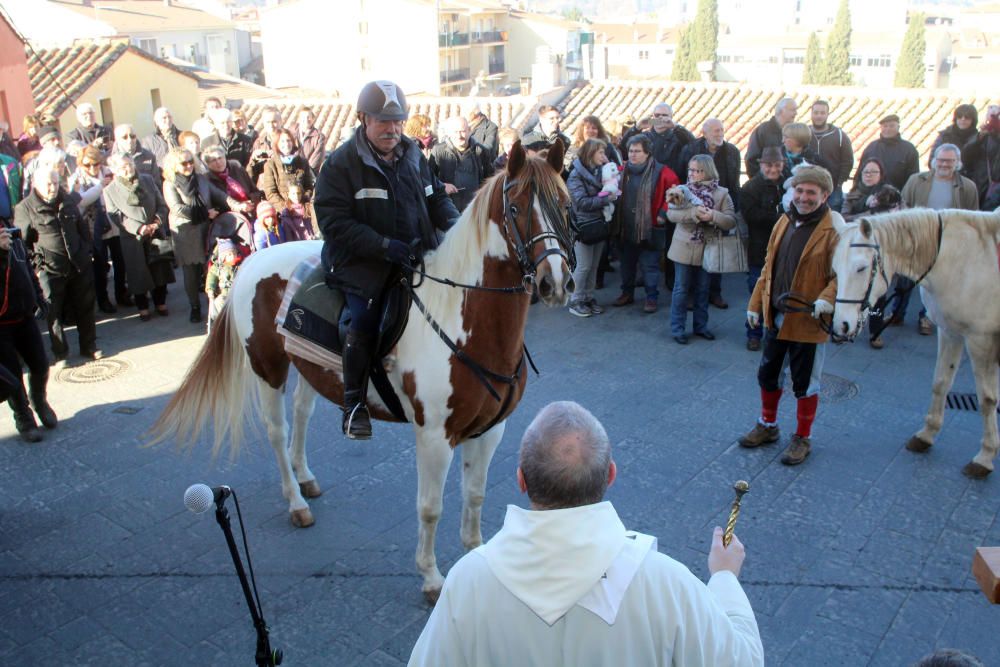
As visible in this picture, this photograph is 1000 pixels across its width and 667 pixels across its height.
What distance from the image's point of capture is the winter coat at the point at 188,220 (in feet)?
29.0

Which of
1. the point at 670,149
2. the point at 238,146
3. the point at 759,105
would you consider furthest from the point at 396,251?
the point at 759,105

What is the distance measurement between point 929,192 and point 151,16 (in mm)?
52007

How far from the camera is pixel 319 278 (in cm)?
486

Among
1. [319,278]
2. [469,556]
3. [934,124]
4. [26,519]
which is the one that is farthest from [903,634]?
[934,124]

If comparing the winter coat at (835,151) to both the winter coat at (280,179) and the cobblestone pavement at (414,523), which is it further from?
the winter coat at (280,179)

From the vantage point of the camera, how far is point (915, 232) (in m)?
5.65

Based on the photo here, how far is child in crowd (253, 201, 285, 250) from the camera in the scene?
855cm

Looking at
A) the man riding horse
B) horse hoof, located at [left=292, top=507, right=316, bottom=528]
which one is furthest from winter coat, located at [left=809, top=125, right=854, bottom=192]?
horse hoof, located at [left=292, top=507, right=316, bottom=528]

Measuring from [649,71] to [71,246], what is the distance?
88.8 metres

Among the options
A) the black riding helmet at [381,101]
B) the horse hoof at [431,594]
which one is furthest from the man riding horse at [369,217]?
the horse hoof at [431,594]

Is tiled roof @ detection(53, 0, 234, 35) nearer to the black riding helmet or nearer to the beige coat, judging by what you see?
the beige coat

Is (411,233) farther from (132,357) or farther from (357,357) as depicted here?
(132,357)

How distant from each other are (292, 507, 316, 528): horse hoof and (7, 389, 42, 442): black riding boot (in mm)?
2592

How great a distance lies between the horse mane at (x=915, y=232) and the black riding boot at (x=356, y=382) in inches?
136
